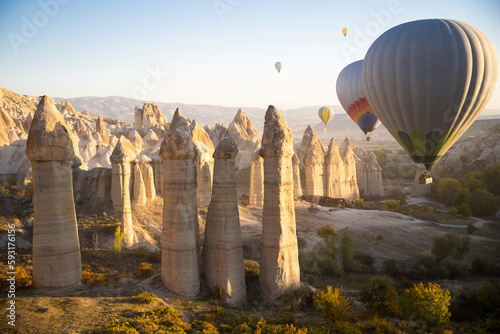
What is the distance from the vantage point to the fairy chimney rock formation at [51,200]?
520 inches

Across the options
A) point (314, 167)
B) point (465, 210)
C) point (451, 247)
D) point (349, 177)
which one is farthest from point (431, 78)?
point (349, 177)

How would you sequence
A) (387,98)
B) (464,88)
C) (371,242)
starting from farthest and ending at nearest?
(371,242) < (387,98) < (464,88)

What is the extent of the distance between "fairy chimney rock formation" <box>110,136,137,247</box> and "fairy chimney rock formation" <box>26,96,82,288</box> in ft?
34.0

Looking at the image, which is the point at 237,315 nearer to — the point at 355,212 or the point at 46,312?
the point at 46,312

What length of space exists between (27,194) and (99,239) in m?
10.7

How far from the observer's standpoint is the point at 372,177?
5294 cm

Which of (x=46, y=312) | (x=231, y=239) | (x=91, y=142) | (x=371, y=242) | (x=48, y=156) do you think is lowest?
(x=371, y=242)

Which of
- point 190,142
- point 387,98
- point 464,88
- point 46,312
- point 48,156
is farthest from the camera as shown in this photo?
point 387,98

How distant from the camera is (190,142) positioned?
1590 centimetres

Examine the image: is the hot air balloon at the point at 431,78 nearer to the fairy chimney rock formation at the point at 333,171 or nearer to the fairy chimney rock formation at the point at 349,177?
the fairy chimney rock formation at the point at 333,171

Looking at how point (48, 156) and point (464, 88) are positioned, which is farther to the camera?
point (464, 88)

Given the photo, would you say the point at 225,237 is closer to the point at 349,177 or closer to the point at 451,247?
the point at 451,247

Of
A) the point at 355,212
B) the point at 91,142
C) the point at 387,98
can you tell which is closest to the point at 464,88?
the point at 387,98

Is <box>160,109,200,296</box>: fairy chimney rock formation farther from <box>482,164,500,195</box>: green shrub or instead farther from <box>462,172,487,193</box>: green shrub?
<box>482,164,500,195</box>: green shrub
